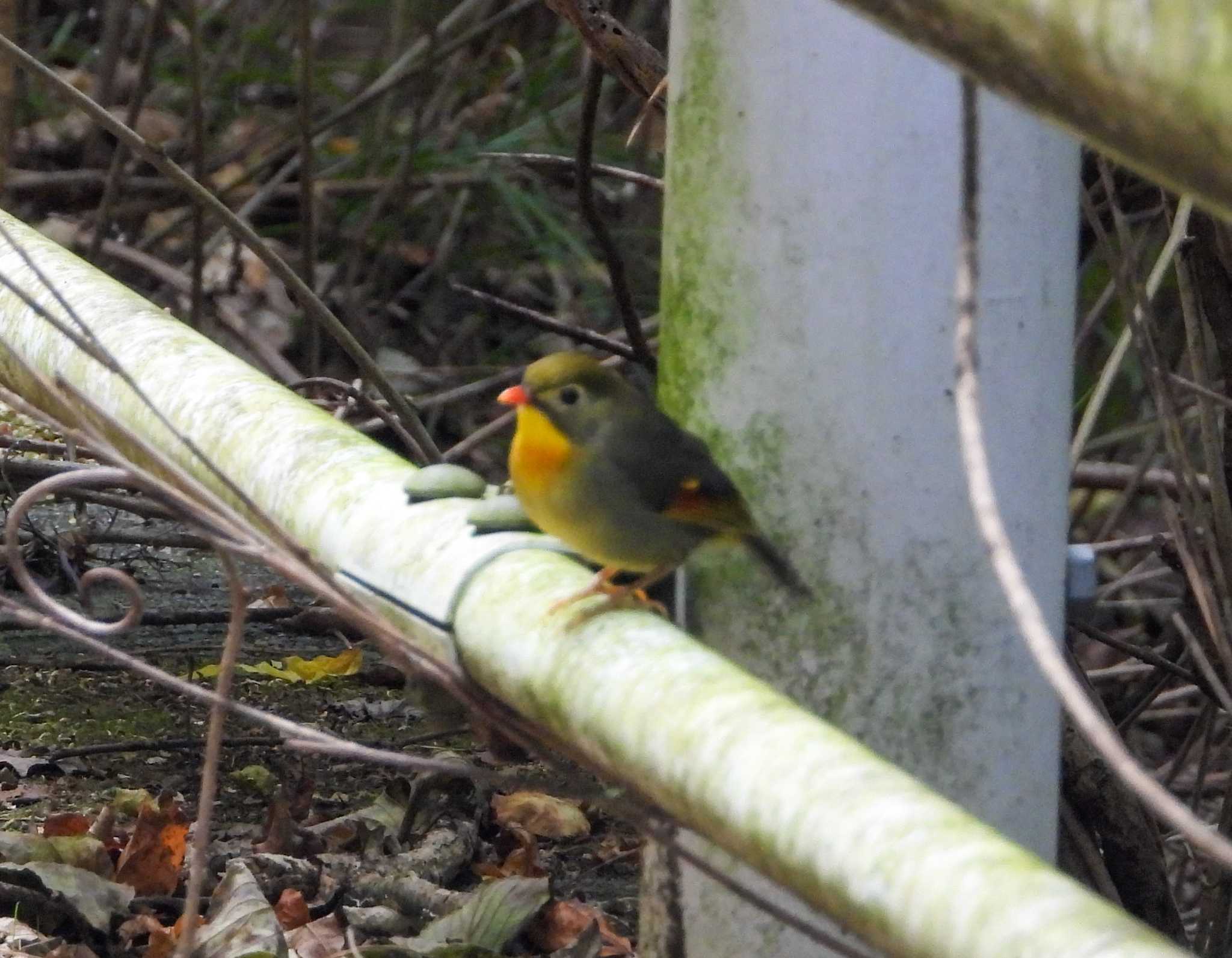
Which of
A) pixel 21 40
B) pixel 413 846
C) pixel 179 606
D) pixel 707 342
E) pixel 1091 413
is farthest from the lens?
pixel 21 40

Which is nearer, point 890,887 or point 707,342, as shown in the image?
point 890,887

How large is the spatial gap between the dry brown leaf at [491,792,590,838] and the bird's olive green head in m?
0.58

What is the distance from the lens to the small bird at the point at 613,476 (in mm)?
1789

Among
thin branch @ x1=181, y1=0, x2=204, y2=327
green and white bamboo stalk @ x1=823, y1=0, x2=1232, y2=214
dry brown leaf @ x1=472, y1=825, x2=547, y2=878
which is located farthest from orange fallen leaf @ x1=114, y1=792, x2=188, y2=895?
thin branch @ x1=181, y1=0, x2=204, y2=327

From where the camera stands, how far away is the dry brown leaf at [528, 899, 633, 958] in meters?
2.06

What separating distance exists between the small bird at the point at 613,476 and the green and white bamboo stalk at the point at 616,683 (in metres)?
0.20

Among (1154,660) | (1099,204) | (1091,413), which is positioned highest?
(1099,204)

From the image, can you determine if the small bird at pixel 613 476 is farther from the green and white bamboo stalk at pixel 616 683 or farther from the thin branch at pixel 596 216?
the thin branch at pixel 596 216

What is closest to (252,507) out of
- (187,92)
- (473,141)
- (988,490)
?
(988,490)

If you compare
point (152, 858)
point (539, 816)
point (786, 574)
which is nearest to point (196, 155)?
point (539, 816)

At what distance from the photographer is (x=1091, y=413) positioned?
104 inches

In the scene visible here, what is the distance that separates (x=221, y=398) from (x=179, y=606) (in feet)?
4.30

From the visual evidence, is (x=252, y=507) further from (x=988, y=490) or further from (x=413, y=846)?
(x=413, y=846)

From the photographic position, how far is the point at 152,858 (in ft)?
7.04
